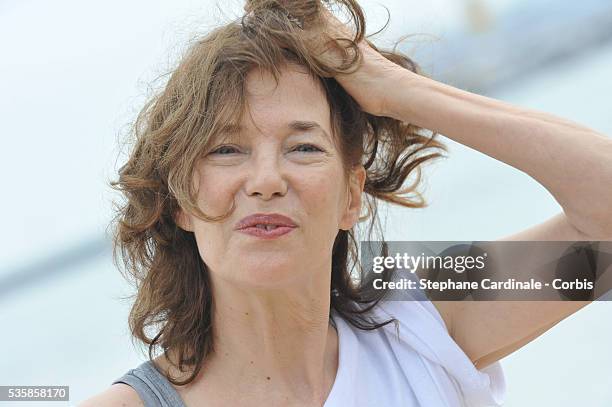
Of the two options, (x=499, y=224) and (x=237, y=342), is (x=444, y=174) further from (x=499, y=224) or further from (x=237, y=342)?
(x=237, y=342)

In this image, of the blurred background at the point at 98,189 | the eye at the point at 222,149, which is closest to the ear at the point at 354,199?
the eye at the point at 222,149

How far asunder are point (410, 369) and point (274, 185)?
0.38m

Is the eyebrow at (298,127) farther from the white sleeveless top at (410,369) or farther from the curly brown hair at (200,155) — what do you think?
the white sleeveless top at (410,369)

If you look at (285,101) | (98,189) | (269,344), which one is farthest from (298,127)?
(98,189)

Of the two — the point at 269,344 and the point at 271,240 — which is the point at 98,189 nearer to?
the point at 269,344

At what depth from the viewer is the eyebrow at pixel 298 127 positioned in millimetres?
1366

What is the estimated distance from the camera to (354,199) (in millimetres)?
1521

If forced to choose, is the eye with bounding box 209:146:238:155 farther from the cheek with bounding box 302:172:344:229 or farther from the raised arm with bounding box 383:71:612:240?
the raised arm with bounding box 383:71:612:240

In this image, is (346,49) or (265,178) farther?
(346,49)

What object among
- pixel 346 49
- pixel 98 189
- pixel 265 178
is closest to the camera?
pixel 265 178

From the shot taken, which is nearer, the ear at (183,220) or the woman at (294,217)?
the woman at (294,217)

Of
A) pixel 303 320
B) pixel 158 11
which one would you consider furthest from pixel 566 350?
pixel 158 11

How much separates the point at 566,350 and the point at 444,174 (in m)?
0.71

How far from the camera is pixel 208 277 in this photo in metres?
1.52
